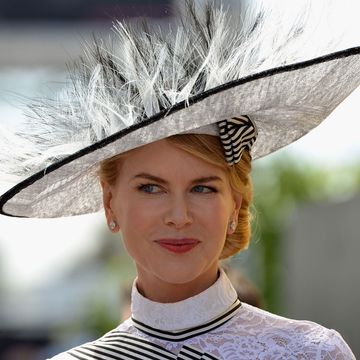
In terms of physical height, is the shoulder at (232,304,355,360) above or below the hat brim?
below

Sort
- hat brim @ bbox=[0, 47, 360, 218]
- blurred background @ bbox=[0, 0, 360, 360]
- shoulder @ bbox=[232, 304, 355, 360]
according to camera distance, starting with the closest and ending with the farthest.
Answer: hat brim @ bbox=[0, 47, 360, 218] < shoulder @ bbox=[232, 304, 355, 360] < blurred background @ bbox=[0, 0, 360, 360]

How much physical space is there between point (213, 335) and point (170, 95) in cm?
59

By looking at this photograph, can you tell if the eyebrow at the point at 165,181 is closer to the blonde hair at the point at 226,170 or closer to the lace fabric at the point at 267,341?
the blonde hair at the point at 226,170

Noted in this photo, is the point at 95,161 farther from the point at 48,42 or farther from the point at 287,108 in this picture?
the point at 48,42

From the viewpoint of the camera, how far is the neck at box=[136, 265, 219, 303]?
124 inches

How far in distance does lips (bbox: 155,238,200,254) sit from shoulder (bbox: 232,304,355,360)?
24 cm

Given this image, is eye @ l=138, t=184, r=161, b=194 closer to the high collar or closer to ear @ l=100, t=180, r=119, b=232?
ear @ l=100, t=180, r=119, b=232

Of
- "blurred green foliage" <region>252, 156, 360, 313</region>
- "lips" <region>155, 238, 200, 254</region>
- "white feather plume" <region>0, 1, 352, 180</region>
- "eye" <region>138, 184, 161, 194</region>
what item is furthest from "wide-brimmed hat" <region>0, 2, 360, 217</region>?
"blurred green foliage" <region>252, 156, 360, 313</region>

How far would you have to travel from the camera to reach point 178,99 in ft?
9.68

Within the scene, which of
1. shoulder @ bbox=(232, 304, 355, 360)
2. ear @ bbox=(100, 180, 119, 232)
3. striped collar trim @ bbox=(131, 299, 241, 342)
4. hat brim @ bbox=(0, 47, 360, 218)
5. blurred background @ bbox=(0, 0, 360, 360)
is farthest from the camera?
blurred background @ bbox=(0, 0, 360, 360)

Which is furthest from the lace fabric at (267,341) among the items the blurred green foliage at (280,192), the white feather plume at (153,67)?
the blurred green foliage at (280,192)

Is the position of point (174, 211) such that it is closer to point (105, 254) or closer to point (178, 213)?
point (178, 213)

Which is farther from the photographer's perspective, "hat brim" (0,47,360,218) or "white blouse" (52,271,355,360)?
"white blouse" (52,271,355,360)

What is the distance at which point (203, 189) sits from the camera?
120 inches
